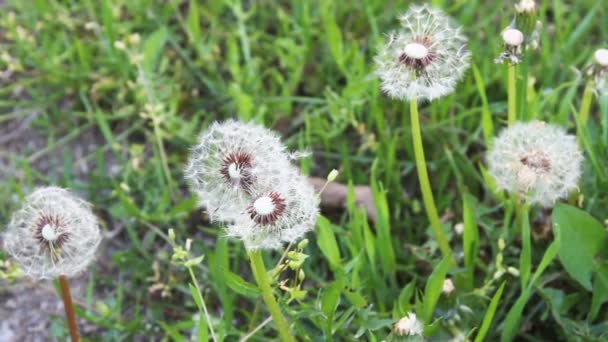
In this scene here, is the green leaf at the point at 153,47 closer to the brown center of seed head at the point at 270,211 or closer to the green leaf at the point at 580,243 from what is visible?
the brown center of seed head at the point at 270,211

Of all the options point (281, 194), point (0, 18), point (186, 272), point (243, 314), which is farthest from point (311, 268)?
point (0, 18)

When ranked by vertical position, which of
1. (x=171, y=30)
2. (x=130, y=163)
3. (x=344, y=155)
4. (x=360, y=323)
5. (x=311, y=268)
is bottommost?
(x=360, y=323)

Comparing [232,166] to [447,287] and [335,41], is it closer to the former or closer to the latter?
[447,287]

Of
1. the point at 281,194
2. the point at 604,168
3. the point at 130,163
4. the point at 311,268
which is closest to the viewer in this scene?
the point at 281,194

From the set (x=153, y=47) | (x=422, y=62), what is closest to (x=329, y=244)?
(x=422, y=62)

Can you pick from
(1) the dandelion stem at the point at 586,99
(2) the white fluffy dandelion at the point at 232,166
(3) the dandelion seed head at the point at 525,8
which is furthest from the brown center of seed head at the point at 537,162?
(2) the white fluffy dandelion at the point at 232,166

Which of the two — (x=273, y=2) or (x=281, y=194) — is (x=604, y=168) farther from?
(x=273, y=2)
